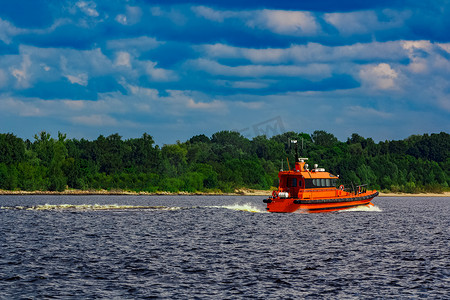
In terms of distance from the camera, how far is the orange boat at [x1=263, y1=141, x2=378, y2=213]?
219ft

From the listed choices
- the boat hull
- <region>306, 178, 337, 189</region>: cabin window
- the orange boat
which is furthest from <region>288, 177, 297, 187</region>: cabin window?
the boat hull

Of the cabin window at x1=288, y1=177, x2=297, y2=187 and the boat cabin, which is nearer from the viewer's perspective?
the boat cabin

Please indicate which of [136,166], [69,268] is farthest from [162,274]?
[136,166]

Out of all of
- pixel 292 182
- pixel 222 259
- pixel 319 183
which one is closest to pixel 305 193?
pixel 292 182

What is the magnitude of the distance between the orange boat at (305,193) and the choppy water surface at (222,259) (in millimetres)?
3690

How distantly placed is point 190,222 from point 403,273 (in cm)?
3577

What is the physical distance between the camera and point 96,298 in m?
24.5

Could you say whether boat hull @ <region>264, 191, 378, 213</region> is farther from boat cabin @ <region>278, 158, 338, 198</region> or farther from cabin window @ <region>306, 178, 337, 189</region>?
cabin window @ <region>306, 178, 337, 189</region>

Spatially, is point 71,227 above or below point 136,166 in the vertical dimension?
below

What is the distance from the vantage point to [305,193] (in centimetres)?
6712

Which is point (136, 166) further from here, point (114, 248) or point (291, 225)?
point (114, 248)

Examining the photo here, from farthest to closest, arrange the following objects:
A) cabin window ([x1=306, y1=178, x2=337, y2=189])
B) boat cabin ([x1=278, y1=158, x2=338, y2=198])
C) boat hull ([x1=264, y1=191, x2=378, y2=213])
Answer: cabin window ([x1=306, y1=178, x2=337, y2=189]) → boat cabin ([x1=278, y1=158, x2=338, y2=198]) → boat hull ([x1=264, y1=191, x2=378, y2=213])

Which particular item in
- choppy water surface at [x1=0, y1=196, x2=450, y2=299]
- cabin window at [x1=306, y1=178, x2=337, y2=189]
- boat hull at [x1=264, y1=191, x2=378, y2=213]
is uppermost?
cabin window at [x1=306, y1=178, x2=337, y2=189]

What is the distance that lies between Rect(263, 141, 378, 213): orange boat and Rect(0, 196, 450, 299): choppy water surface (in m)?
3.69
